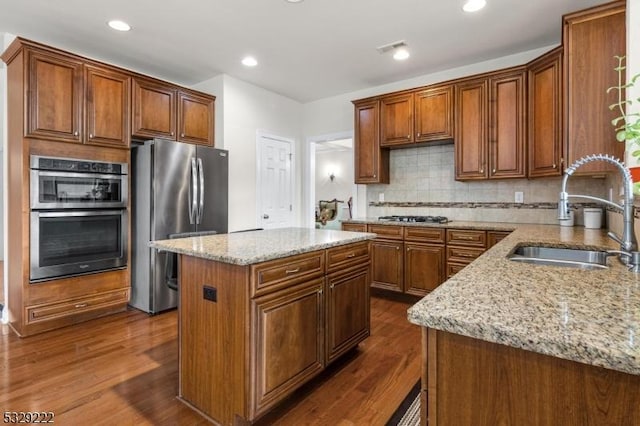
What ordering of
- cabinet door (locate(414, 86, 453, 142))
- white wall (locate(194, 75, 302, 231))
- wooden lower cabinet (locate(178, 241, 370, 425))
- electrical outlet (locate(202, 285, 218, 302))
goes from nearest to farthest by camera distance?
wooden lower cabinet (locate(178, 241, 370, 425))
electrical outlet (locate(202, 285, 218, 302))
cabinet door (locate(414, 86, 453, 142))
white wall (locate(194, 75, 302, 231))

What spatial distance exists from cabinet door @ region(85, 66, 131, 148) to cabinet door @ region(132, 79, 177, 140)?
0.31ft

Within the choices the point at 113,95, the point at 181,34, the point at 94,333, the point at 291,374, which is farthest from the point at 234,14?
the point at 94,333

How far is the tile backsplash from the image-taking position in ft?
11.4

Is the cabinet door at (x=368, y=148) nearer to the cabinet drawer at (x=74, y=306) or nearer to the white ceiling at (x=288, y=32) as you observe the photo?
the white ceiling at (x=288, y=32)

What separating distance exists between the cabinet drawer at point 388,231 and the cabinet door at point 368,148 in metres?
0.68

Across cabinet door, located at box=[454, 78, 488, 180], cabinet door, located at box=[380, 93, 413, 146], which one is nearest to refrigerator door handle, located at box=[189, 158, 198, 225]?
cabinet door, located at box=[380, 93, 413, 146]

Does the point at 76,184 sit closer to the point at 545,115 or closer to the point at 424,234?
the point at 424,234

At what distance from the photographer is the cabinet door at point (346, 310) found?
2178 millimetres

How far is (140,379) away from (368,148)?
3.37m

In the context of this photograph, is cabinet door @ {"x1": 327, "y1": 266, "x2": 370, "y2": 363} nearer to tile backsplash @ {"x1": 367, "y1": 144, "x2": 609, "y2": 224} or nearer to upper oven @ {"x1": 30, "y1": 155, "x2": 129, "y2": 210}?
tile backsplash @ {"x1": 367, "y1": 144, "x2": 609, "y2": 224}

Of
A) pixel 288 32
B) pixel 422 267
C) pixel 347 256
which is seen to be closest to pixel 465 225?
pixel 422 267

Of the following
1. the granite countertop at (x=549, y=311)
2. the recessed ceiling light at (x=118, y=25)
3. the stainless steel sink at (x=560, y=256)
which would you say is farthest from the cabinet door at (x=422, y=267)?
the recessed ceiling light at (x=118, y=25)

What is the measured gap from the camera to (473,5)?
266 cm

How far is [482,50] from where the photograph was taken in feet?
11.5
